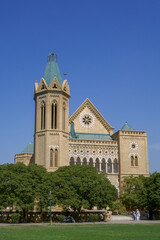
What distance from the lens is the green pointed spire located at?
62.9 meters

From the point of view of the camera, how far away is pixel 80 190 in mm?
41344

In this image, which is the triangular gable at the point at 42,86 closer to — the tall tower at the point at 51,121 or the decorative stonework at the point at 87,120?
the tall tower at the point at 51,121

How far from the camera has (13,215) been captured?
37.4m

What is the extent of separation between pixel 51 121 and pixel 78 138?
8049 mm

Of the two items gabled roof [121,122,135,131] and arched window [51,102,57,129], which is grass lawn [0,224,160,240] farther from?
gabled roof [121,122,135,131]

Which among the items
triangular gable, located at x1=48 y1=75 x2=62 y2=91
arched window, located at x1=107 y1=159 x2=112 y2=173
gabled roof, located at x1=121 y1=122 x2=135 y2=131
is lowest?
arched window, located at x1=107 y1=159 x2=112 y2=173

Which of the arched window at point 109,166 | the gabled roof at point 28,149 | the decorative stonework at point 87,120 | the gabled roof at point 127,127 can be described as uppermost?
the decorative stonework at point 87,120

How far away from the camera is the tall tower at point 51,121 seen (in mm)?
58406

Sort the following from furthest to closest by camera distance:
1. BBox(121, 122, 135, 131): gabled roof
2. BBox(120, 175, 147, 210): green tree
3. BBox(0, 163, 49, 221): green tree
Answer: BBox(121, 122, 135, 131): gabled roof → BBox(120, 175, 147, 210): green tree → BBox(0, 163, 49, 221): green tree

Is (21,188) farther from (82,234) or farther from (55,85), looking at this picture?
(55,85)

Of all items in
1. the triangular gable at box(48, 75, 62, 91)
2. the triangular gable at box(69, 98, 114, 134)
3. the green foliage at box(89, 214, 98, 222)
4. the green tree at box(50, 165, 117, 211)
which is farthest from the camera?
the triangular gable at box(69, 98, 114, 134)

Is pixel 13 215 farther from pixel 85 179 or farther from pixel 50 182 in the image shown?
pixel 85 179

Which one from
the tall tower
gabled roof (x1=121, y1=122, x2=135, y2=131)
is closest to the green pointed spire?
the tall tower

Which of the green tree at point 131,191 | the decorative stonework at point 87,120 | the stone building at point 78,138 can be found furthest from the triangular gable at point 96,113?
the green tree at point 131,191
